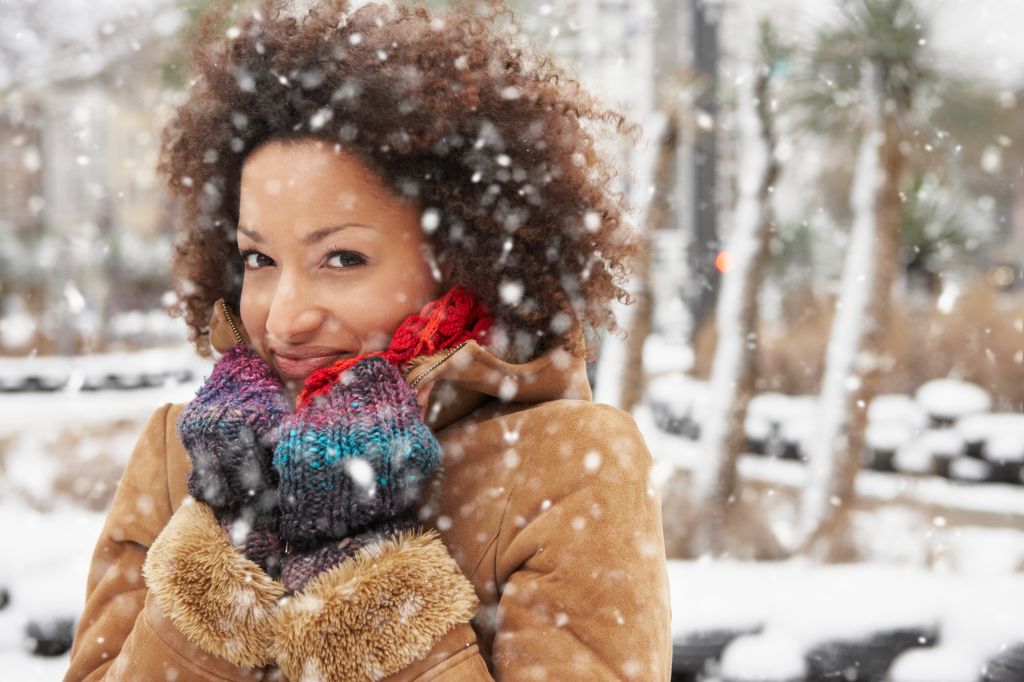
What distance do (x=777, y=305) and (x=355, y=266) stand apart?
12.1 metres

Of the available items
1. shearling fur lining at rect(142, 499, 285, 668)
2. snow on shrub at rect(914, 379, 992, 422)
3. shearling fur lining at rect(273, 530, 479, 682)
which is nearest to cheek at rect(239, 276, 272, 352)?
shearling fur lining at rect(142, 499, 285, 668)

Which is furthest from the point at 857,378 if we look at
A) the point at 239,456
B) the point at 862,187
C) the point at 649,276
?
the point at 239,456

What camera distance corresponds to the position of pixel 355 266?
5.34ft

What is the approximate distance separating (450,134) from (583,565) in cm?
84

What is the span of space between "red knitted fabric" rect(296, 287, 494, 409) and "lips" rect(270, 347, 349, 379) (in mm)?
28

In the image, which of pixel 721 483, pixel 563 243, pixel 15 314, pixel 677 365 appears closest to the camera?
pixel 563 243

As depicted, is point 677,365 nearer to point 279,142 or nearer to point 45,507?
point 45,507

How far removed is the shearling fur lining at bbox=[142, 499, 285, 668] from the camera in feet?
4.78

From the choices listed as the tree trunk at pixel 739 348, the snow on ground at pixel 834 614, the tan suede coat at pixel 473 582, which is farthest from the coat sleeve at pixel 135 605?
the tree trunk at pixel 739 348

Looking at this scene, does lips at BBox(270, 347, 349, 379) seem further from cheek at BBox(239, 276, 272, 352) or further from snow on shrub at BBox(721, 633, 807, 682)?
snow on shrub at BBox(721, 633, 807, 682)

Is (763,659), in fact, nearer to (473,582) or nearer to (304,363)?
(473,582)

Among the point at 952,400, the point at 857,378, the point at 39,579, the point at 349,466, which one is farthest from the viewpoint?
the point at 952,400

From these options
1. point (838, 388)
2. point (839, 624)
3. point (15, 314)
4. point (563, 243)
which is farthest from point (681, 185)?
point (15, 314)

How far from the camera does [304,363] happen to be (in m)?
1.64
